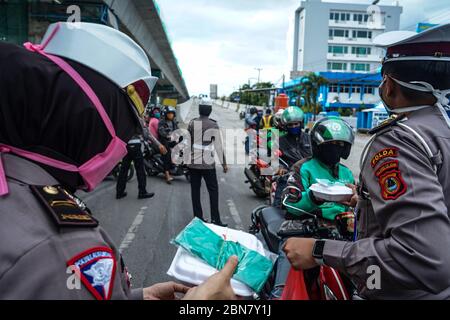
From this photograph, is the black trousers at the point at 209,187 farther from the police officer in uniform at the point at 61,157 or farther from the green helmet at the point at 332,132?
the police officer in uniform at the point at 61,157

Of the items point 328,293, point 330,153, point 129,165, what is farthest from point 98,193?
point 328,293

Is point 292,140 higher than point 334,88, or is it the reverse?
point 334,88

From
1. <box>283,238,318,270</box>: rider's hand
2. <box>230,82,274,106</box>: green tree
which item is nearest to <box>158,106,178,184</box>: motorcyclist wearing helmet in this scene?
<box>283,238,318,270</box>: rider's hand

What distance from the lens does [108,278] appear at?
0.96 m

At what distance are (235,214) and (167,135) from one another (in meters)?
4.69

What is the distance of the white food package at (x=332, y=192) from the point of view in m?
2.03

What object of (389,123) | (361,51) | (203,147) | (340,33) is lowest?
(203,147)

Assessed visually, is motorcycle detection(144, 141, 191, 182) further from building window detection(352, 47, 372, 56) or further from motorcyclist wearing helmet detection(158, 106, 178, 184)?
building window detection(352, 47, 372, 56)

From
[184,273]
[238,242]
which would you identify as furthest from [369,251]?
[184,273]

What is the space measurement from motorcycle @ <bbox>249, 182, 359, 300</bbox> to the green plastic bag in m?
0.15

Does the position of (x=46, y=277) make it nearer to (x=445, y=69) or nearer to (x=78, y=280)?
(x=78, y=280)

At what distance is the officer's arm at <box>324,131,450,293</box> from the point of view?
1.13 metres

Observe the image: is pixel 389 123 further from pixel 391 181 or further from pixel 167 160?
pixel 167 160

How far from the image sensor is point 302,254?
4.81 ft
